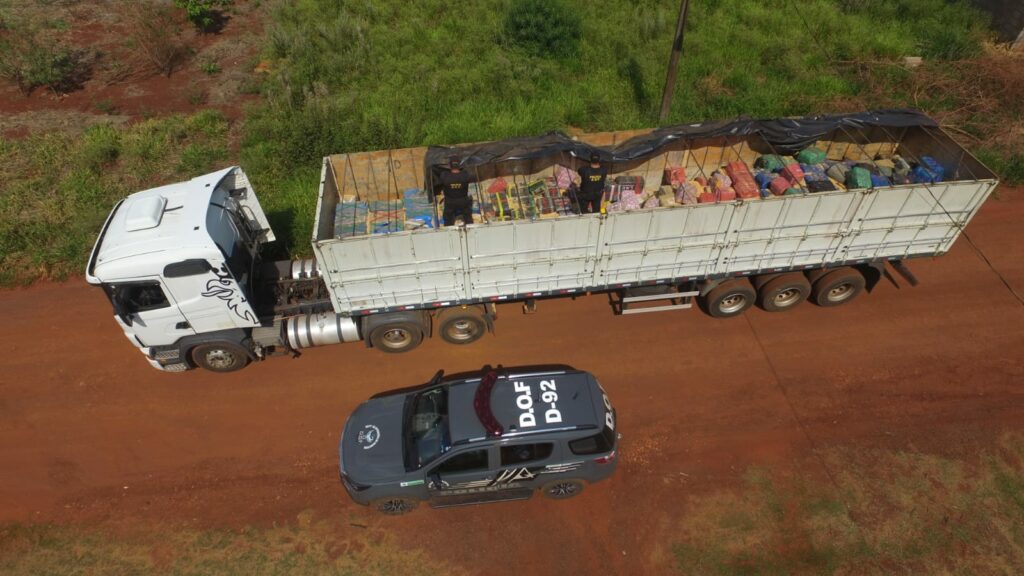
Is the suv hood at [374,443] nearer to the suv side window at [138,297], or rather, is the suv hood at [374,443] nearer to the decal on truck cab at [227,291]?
the decal on truck cab at [227,291]

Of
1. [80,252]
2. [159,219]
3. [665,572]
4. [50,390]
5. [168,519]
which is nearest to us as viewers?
[665,572]

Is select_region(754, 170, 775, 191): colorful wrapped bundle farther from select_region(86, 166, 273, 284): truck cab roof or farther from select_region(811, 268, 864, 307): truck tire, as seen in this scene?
select_region(86, 166, 273, 284): truck cab roof

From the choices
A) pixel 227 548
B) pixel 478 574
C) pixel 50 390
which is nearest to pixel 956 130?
pixel 478 574

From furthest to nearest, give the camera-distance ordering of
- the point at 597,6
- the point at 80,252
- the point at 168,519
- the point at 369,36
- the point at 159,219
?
the point at 597,6 < the point at 369,36 < the point at 80,252 < the point at 159,219 < the point at 168,519

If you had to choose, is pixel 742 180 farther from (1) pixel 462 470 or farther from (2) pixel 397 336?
(1) pixel 462 470

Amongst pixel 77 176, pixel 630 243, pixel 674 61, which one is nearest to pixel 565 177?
pixel 630 243

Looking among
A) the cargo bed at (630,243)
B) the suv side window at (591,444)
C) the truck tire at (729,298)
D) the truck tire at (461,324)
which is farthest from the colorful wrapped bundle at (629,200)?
the suv side window at (591,444)

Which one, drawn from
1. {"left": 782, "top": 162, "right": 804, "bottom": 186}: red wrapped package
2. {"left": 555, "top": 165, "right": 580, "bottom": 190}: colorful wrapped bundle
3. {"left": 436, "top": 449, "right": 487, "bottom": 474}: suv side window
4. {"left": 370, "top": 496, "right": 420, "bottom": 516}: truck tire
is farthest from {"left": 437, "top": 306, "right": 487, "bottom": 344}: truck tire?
{"left": 782, "top": 162, "right": 804, "bottom": 186}: red wrapped package

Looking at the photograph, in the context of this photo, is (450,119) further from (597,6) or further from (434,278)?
Answer: (597,6)

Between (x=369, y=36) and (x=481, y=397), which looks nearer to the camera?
(x=481, y=397)
